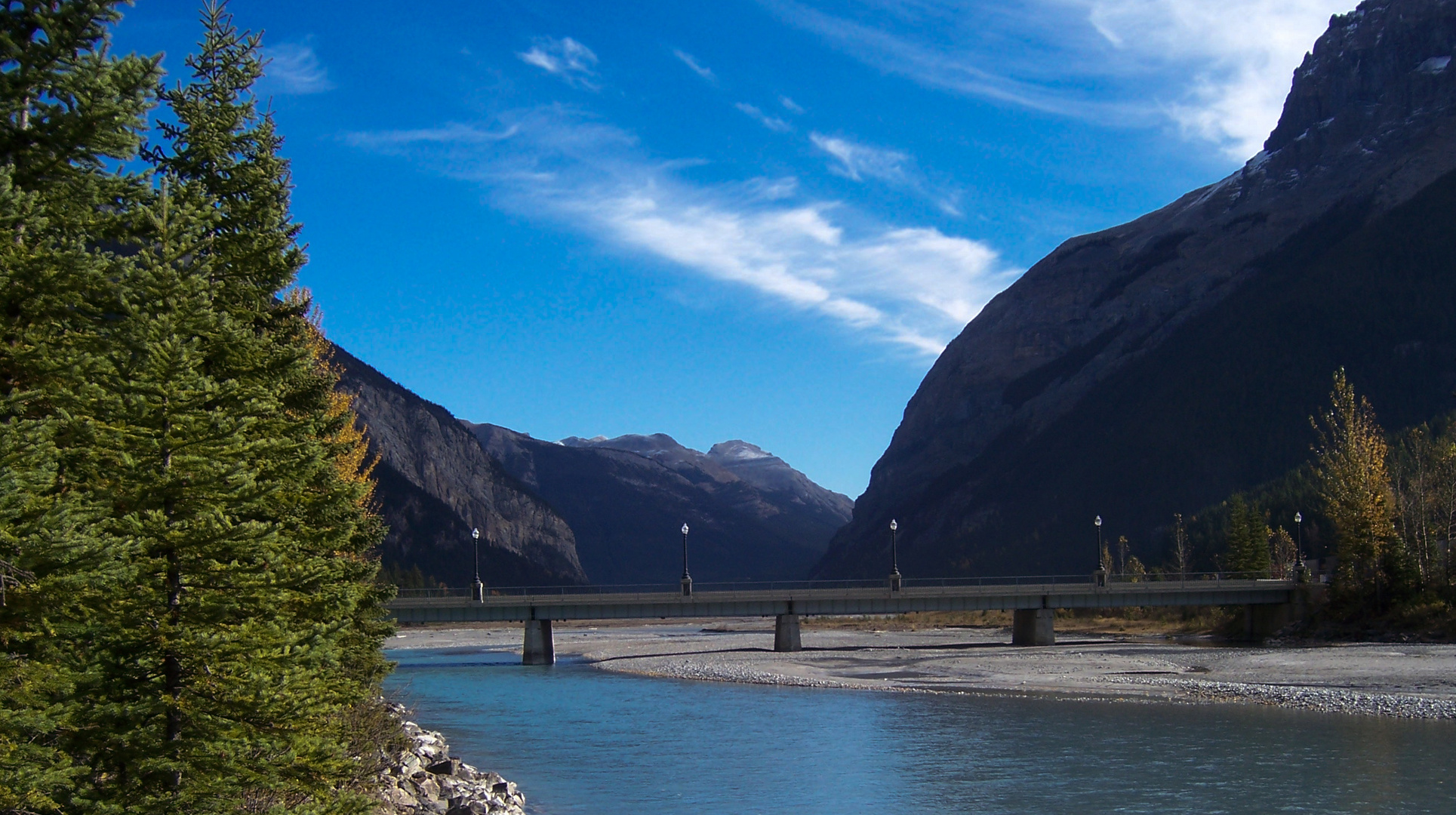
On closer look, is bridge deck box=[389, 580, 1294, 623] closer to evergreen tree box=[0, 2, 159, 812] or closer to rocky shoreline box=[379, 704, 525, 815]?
rocky shoreline box=[379, 704, 525, 815]

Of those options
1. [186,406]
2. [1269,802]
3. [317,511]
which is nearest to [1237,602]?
[1269,802]

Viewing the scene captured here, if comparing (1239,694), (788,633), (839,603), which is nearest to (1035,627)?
(839,603)

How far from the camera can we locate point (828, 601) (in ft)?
231

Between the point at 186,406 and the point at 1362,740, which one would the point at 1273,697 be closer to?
the point at 1362,740

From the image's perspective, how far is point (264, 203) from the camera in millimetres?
17422

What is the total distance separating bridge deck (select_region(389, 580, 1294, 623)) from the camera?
67.5 meters

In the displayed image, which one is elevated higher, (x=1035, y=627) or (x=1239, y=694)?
(x=1035, y=627)

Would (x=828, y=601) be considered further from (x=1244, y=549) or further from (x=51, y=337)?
(x=51, y=337)

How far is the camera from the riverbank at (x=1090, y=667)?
140 feet

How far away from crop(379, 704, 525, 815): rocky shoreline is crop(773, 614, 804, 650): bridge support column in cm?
4813

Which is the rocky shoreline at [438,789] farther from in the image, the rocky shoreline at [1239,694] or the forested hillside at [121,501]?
the rocky shoreline at [1239,694]

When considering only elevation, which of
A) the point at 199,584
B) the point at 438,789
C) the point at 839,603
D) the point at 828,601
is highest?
the point at 199,584

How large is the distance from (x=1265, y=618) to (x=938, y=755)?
5147 cm

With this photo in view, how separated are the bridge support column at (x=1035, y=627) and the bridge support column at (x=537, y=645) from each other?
3188cm
